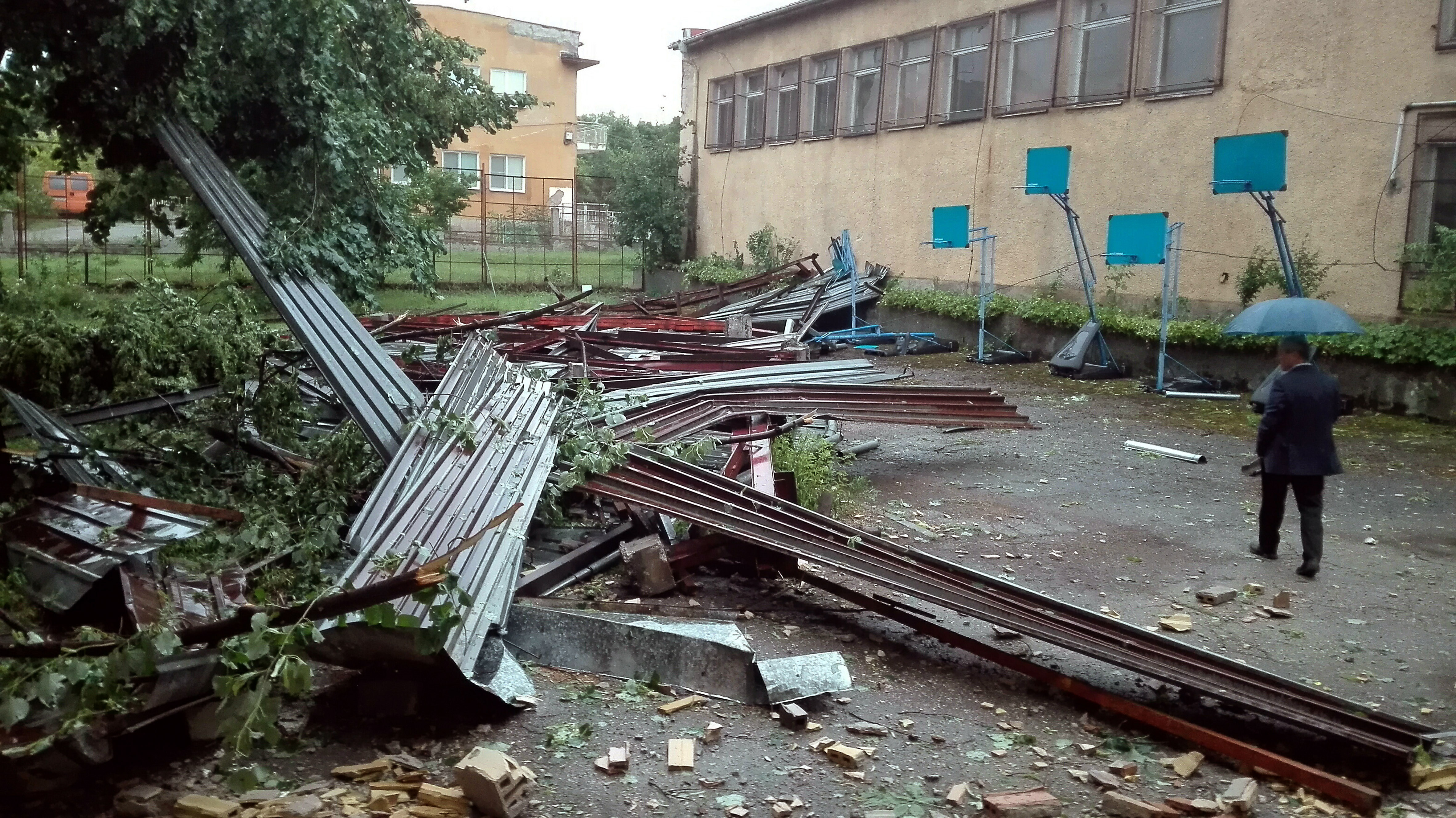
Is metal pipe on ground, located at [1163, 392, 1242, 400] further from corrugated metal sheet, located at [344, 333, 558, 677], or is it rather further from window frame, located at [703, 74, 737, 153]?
window frame, located at [703, 74, 737, 153]

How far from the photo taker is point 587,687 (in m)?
4.55

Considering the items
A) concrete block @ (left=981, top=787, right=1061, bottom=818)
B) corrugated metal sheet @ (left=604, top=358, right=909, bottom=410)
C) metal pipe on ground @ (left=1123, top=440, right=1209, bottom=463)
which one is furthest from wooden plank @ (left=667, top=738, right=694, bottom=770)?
metal pipe on ground @ (left=1123, top=440, right=1209, bottom=463)

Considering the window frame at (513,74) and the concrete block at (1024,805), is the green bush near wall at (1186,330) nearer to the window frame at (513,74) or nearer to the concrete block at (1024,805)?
the concrete block at (1024,805)

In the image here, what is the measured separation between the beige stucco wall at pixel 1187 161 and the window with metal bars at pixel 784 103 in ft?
1.81

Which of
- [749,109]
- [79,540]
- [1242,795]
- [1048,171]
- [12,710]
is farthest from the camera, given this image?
[749,109]

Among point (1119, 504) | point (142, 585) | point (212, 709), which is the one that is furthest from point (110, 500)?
point (1119, 504)

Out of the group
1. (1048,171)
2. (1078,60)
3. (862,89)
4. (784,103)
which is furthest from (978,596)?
(784,103)

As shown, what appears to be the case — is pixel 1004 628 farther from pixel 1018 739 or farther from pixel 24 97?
pixel 24 97

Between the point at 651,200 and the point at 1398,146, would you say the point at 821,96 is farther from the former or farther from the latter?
the point at 1398,146

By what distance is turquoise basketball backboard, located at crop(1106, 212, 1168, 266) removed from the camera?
12.6m

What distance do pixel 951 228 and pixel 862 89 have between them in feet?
17.9

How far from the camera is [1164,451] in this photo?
9.24m

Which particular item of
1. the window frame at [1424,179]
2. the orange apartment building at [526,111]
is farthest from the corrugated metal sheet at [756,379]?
the orange apartment building at [526,111]

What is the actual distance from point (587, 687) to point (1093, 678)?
2.20m
